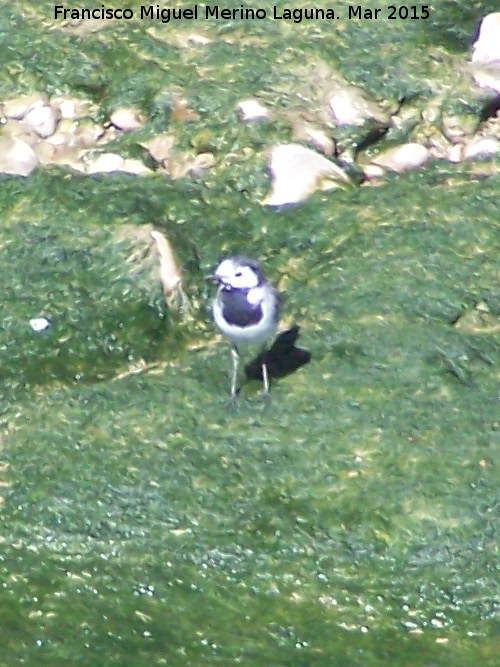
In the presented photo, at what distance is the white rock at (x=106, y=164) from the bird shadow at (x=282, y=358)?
126 centimetres

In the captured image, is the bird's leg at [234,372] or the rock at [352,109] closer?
the bird's leg at [234,372]

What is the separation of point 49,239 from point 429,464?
1.99 metres

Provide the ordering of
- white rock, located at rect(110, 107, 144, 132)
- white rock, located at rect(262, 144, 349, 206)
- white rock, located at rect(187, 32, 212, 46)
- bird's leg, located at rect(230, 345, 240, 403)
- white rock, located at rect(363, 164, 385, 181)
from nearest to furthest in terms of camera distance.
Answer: bird's leg, located at rect(230, 345, 240, 403) < white rock, located at rect(262, 144, 349, 206) < white rock, located at rect(363, 164, 385, 181) < white rock, located at rect(110, 107, 144, 132) < white rock, located at rect(187, 32, 212, 46)

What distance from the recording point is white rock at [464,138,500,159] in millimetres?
4641

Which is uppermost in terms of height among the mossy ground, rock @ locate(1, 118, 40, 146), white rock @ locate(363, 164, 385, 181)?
white rock @ locate(363, 164, 385, 181)

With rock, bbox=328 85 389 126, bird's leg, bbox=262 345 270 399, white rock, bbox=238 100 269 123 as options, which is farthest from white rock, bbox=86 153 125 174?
bird's leg, bbox=262 345 270 399

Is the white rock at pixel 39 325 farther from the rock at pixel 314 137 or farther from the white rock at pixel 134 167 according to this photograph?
the rock at pixel 314 137

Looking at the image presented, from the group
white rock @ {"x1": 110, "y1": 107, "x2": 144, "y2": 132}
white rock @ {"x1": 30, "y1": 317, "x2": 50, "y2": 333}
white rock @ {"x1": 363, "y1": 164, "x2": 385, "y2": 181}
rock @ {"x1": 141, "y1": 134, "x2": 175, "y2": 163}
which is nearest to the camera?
white rock @ {"x1": 30, "y1": 317, "x2": 50, "y2": 333}

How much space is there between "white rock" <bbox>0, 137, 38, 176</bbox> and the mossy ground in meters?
0.10

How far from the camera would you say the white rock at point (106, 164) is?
15.3 feet

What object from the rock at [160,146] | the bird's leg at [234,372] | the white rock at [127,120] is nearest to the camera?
the bird's leg at [234,372]

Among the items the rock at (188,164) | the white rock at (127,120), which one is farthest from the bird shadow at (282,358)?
the white rock at (127,120)

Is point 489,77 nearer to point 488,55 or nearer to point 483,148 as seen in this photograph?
point 488,55

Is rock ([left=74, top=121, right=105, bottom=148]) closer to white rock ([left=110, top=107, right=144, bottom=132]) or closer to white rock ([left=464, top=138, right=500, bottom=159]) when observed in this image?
white rock ([left=110, top=107, right=144, bottom=132])
